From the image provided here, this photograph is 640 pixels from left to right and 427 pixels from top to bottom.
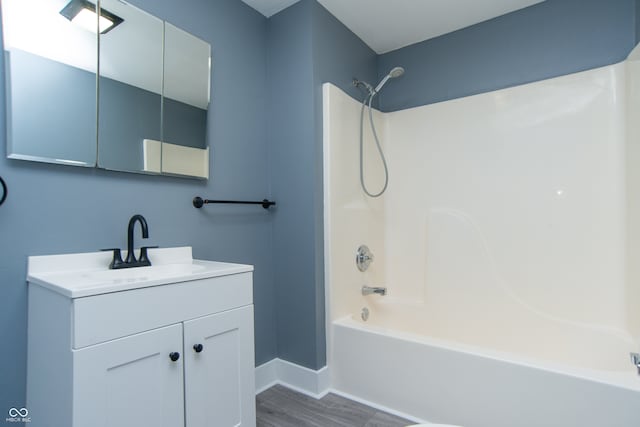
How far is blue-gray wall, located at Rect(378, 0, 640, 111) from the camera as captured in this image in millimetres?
1866

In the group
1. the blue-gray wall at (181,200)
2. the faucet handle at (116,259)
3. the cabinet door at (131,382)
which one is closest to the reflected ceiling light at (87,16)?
the blue-gray wall at (181,200)

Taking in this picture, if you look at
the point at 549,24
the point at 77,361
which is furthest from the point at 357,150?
the point at 77,361

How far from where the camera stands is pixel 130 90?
1.46 meters

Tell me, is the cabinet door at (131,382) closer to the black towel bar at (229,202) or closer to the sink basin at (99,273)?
the sink basin at (99,273)

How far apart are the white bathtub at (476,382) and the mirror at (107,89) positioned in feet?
4.40

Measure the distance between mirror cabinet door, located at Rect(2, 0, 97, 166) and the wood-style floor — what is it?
145 centimetres

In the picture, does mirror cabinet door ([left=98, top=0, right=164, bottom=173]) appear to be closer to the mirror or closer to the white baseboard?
the mirror

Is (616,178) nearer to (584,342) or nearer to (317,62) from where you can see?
(584,342)

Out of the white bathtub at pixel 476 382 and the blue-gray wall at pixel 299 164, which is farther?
the blue-gray wall at pixel 299 164

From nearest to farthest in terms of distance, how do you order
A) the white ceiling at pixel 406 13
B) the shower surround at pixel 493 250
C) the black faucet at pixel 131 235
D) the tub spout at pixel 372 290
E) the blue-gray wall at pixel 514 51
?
1. the black faucet at pixel 131 235
2. the shower surround at pixel 493 250
3. the blue-gray wall at pixel 514 51
4. the white ceiling at pixel 406 13
5. the tub spout at pixel 372 290

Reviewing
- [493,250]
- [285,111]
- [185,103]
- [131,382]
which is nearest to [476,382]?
[493,250]

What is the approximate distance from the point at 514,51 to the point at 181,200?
7.26 ft

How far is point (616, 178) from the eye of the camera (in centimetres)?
181

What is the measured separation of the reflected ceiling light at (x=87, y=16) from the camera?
1282 millimetres
